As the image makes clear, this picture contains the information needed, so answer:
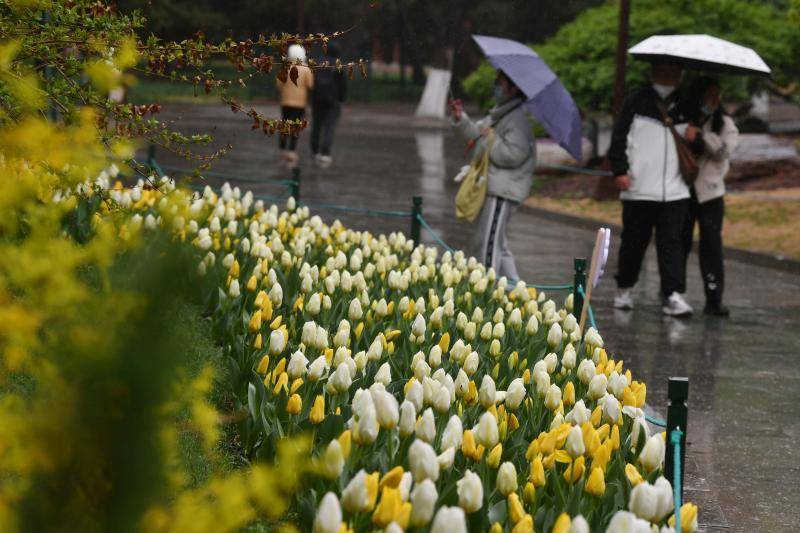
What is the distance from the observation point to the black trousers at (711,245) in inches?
425

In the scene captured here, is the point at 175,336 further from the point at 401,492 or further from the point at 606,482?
the point at 606,482

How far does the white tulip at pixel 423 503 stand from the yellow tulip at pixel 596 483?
722 millimetres

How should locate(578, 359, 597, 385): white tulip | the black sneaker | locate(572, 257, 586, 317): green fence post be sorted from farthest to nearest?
the black sneaker
locate(572, 257, 586, 317): green fence post
locate(578, 359, 597, 385): white tulip

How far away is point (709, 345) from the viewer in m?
9.65

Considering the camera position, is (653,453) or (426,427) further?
(653,453)

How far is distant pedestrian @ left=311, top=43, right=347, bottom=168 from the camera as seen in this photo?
69.8ft

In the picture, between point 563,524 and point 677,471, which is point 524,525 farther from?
point 677,471

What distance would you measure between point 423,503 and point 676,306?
25.2 feet

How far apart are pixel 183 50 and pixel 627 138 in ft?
18.5

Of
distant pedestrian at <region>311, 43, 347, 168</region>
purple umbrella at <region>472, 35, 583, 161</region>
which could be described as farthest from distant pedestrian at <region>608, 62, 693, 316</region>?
distant pedestrian at <region>311, 43, 347, 168</region>

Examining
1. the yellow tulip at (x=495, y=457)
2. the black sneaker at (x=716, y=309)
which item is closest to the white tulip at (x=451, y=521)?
the yellow tulip at (x=495, y=457)

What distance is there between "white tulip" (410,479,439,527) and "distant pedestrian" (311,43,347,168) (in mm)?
17404

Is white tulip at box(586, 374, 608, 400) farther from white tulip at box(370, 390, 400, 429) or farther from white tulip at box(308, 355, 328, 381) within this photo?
white tulip at box(370, 390, 400, 429)

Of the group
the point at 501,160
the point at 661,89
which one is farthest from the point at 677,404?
the point at 661,89
